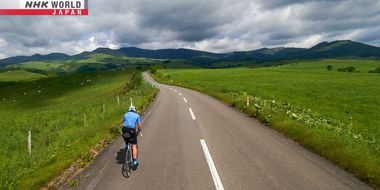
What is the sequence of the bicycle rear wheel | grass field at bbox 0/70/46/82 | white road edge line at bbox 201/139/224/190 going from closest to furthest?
1. white road edge line at bbox 201/139/224/190
2. the bicycle rear wheel
3. grass field at bbox 0/70/46/82

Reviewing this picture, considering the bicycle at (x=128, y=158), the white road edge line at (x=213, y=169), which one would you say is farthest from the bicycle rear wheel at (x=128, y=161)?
the white road edge line at (x=213, y=169)

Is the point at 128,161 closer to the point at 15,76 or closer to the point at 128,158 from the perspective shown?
the point at 128,158

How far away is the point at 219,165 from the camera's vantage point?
20.3ft

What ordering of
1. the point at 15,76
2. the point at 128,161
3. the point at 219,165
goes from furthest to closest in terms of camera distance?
the point at 15,76
the point at 219,165
the point at 128,161

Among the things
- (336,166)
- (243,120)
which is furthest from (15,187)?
(243,120)

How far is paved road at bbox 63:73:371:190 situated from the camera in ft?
17.0

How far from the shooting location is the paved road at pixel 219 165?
5.20 m

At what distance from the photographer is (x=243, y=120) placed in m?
12.3

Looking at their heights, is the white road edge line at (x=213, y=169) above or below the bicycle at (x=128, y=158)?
below

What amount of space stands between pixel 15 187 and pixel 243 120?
11.0 meters

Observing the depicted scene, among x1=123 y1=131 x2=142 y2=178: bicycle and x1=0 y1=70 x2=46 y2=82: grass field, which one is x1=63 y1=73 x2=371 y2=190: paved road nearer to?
x1=123 y1=131 x2=142 y2=178: bicycle

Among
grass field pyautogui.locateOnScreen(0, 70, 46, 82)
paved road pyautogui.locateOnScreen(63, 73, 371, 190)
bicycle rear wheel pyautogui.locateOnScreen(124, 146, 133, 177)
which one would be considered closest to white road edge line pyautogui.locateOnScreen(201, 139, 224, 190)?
paved road pyautogui.locateOnScreen(63, 73, 371, 190)

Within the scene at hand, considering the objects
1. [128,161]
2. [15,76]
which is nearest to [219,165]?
[128,161]

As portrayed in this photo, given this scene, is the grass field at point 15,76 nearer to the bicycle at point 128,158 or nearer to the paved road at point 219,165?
the paved road at point 219,165
